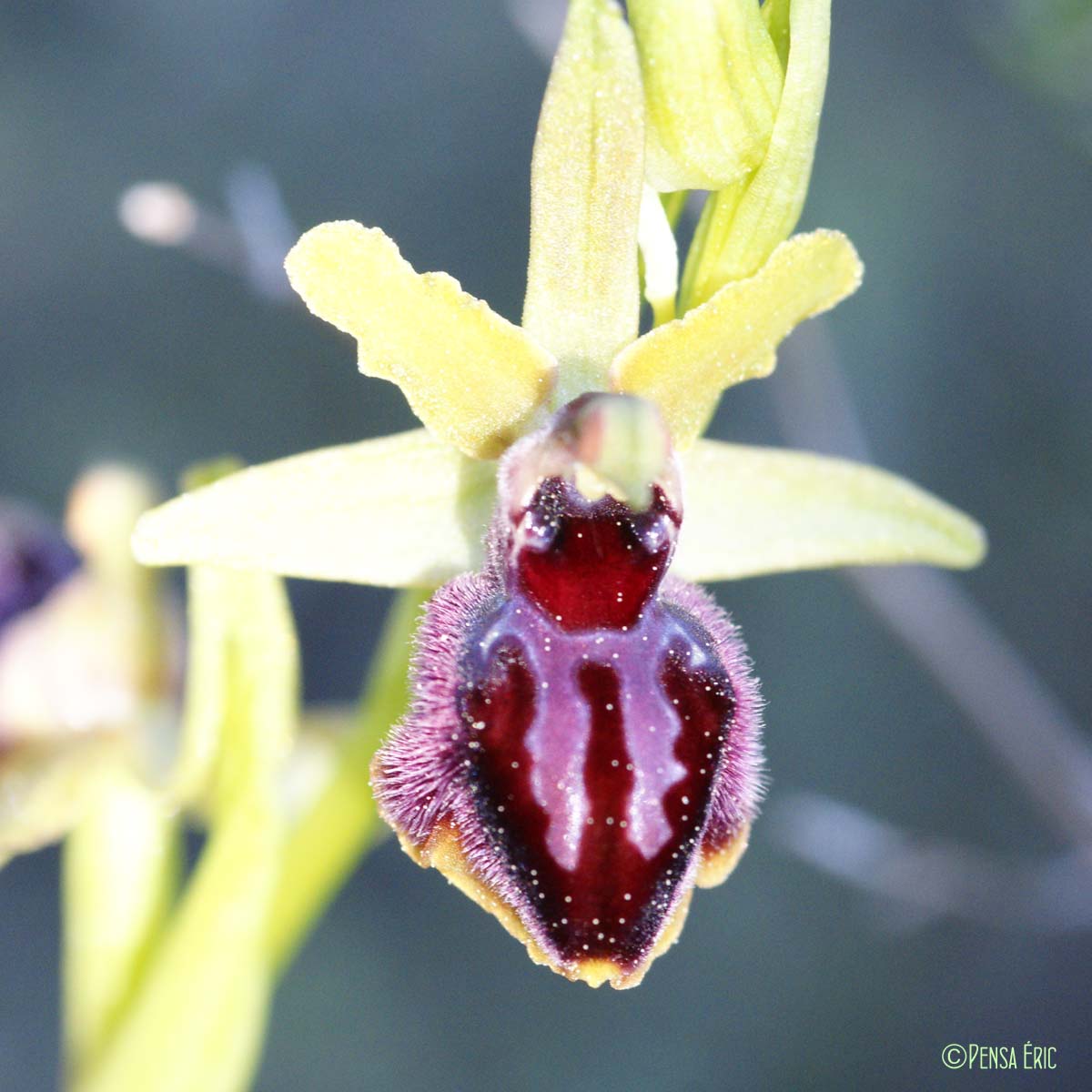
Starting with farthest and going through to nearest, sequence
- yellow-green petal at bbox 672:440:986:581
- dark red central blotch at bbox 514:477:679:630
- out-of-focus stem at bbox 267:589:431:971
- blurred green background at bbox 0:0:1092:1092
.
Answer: blurred green background at bbox 0:0:1092:1092
out-of-focus stem at bbox 267:589:431:971
yellow-green petal at bbox 672:440:986:581
dark red central blotch at bbox 514:477:679:630

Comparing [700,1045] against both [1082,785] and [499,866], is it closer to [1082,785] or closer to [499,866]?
[1082,785]

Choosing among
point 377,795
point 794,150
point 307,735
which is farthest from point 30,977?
point 794,150

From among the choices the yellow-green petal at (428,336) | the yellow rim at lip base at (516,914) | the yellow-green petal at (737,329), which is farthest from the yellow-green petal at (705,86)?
the yellow rim at lip base at (516,914)

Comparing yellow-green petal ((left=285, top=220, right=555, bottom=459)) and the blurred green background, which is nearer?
yellow-green petal ((left=285, top=220, right=555, bottom=459))

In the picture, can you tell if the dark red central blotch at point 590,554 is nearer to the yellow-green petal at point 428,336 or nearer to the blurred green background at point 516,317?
the yellow-green petal at point 428,336

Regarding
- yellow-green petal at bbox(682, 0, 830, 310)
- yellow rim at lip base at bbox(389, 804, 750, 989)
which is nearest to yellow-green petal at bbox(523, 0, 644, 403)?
yellow-green petal at bbox(682, 0, 830, 310)

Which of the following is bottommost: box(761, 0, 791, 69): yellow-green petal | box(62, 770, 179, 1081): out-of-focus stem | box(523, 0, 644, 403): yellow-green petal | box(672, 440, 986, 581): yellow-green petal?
box(62, 770, 179, 1081): out-of-focus stem

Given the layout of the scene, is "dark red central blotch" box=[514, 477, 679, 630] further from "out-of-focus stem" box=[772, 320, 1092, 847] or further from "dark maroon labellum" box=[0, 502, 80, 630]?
"out-of-focus stem" box=[772, 320, 1092, 847]
